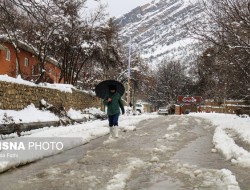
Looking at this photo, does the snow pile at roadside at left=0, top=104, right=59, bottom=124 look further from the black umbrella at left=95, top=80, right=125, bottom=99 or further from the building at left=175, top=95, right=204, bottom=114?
the building at left=175, top=95, right=204, bottom=114

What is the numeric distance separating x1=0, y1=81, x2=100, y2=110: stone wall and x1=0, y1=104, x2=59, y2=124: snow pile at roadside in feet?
0.92

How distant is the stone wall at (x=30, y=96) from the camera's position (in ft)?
49.6

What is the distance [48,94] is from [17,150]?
12.7 m

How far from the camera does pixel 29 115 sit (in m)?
16.3

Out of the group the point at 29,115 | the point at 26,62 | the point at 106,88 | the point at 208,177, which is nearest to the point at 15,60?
the point at 26,62

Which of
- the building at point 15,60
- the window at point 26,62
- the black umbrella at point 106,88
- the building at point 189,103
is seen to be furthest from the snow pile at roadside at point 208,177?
the building at point 189,103

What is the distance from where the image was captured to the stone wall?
49.6 feet

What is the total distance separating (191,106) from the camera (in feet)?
196

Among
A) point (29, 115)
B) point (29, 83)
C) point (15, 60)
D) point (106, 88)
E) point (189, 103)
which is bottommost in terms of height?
point (29, 115)

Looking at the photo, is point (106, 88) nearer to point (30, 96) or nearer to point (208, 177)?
point (30, 96)

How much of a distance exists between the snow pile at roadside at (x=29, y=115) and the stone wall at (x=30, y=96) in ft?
0.92

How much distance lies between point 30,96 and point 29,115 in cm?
167

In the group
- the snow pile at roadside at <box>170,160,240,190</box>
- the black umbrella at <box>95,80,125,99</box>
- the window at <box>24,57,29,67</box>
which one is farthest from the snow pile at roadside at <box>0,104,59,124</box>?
the window at <box>24,57,29,67</box>

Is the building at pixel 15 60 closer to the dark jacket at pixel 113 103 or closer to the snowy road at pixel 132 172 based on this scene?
the dark jacket at pixel 113 103
